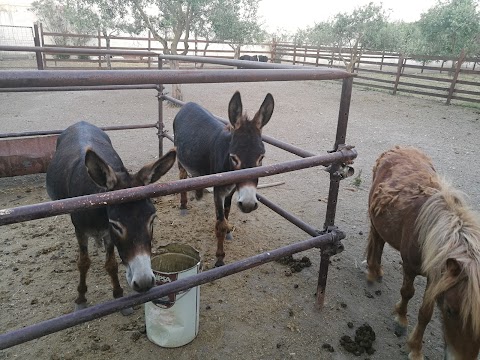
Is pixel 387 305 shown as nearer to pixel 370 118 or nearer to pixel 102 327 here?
pixel 102 327

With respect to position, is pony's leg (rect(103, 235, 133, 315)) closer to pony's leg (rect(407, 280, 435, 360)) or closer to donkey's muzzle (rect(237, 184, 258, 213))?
donkey's muzzle (rect(237, 184, 258, 213))

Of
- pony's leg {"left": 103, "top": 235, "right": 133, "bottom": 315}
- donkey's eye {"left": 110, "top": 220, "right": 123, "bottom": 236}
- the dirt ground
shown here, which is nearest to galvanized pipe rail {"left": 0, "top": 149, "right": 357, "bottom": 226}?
donkey's eye {"left": 110, "top": 220, "right": 123, "bottom": 236}

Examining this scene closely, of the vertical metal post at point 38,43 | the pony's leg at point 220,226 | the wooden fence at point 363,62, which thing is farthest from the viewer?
the wooden fence at point 363,62

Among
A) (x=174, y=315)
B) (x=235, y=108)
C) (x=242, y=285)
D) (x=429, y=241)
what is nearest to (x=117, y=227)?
(x=174, y=315)

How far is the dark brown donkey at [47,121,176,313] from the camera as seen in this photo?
2.03 m

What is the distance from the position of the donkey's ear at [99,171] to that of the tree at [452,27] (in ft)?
80.9

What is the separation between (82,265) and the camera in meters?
2.97

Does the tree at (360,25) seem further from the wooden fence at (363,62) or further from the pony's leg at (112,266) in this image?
the pony's leg at (112,266)

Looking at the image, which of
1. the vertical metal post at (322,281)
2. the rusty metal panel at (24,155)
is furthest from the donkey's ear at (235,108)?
the rusty metal panel at (24,155)

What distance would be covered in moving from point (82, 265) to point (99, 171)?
1.34 meters

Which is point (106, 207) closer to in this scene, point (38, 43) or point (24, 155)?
point (24, 155)

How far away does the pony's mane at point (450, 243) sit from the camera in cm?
193

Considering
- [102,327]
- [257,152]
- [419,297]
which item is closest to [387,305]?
[419,297]

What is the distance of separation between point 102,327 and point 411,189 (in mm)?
2942
